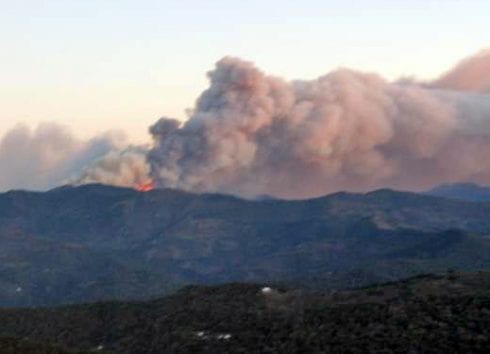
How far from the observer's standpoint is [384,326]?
600 ft

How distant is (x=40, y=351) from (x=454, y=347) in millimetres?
84126

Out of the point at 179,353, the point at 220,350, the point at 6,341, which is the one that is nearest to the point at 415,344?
the point at 220,350

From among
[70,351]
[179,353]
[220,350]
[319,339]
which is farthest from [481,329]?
[70,351]

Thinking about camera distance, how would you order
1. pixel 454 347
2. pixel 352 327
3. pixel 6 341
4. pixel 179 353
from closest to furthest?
pixel 454 347 < pixel 6 341 < pixel 352 327 < pixel 179 353

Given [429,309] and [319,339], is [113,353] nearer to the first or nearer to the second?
[319,339]

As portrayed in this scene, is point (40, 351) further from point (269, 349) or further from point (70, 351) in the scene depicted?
point (269, 349)

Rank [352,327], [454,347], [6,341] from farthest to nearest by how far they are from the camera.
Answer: [352,327] → [6,341] → [454,347]

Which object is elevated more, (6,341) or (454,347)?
(6,341)

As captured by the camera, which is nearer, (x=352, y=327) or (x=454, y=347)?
(x=454, y=347)

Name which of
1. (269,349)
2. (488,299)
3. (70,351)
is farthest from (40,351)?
(488,299)

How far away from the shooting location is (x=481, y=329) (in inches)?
6629

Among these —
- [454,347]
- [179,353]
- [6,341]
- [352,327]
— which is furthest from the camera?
[179,353]

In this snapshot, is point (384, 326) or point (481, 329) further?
point (384, 326)

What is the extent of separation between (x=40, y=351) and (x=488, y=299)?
103 meters
